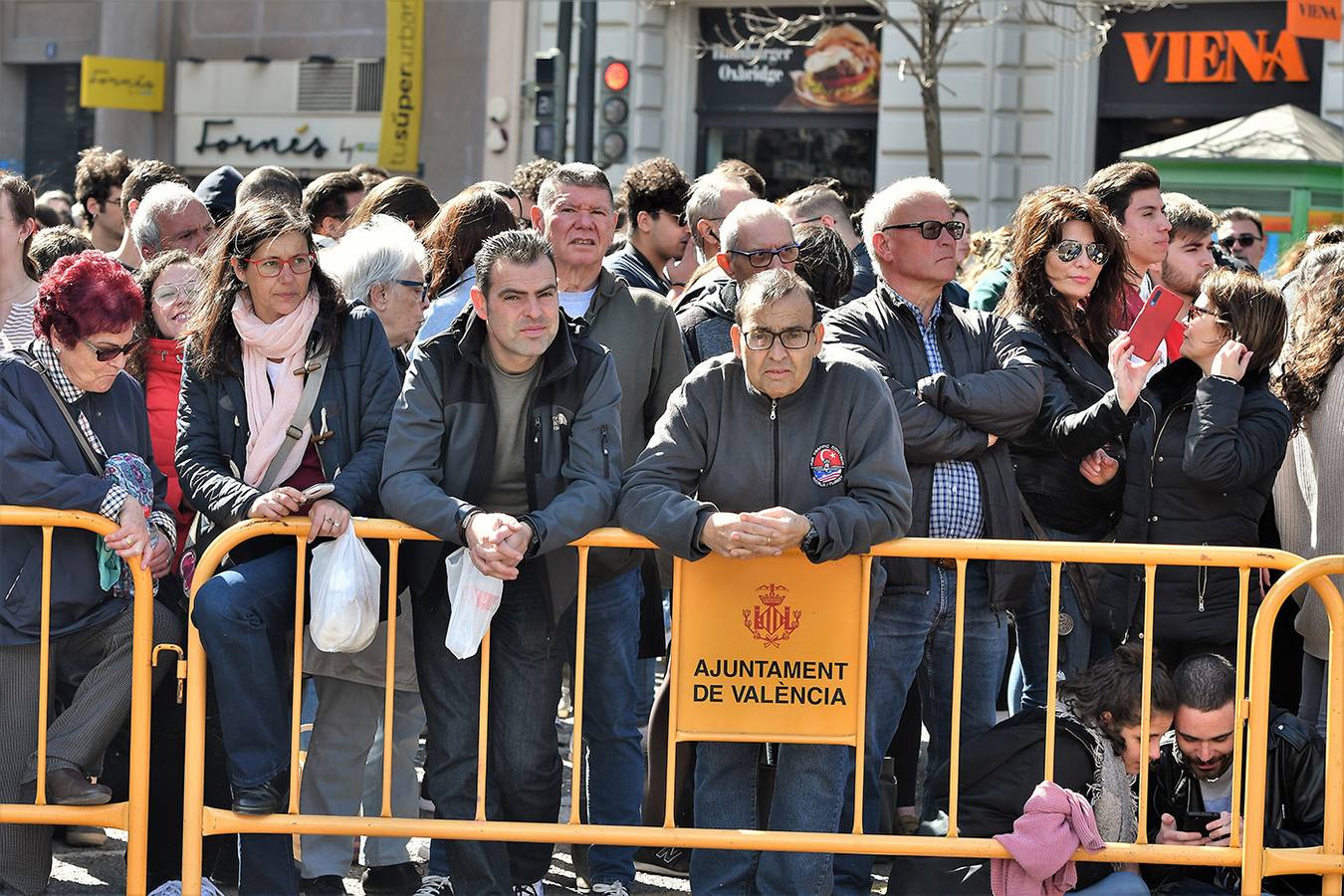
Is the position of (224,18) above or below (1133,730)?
above

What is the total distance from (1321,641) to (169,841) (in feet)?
12.0

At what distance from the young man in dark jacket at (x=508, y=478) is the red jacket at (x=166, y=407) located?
1106mm

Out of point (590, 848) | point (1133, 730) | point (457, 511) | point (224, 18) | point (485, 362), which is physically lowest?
point (590, 848)

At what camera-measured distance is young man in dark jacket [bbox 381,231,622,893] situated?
500cm

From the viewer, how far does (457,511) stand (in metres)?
4.84

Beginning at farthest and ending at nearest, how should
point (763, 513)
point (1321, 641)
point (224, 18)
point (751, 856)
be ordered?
point (224, 18) < point (1321, 641) < point (751, 856) < point (763, 513)

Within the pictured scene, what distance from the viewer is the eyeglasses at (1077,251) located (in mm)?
5945

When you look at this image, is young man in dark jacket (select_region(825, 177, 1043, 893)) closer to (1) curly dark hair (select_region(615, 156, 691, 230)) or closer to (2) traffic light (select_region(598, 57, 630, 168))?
(1) curly dark hair (select_region(615, 156, 691, 230))

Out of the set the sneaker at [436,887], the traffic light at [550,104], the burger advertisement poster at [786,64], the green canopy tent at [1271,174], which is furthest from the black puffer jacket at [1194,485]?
the burger advertisement poster at [786,64]

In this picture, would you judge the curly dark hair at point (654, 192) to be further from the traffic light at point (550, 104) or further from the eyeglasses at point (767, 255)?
the traffic light at point (550, 104)

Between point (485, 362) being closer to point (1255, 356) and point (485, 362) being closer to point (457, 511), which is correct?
point (457, 511)

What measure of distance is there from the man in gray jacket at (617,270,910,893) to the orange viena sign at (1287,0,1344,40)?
35.6 feet

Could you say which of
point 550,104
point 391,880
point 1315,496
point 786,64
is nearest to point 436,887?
point 391,880

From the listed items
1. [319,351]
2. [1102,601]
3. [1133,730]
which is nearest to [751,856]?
[1133,730]
